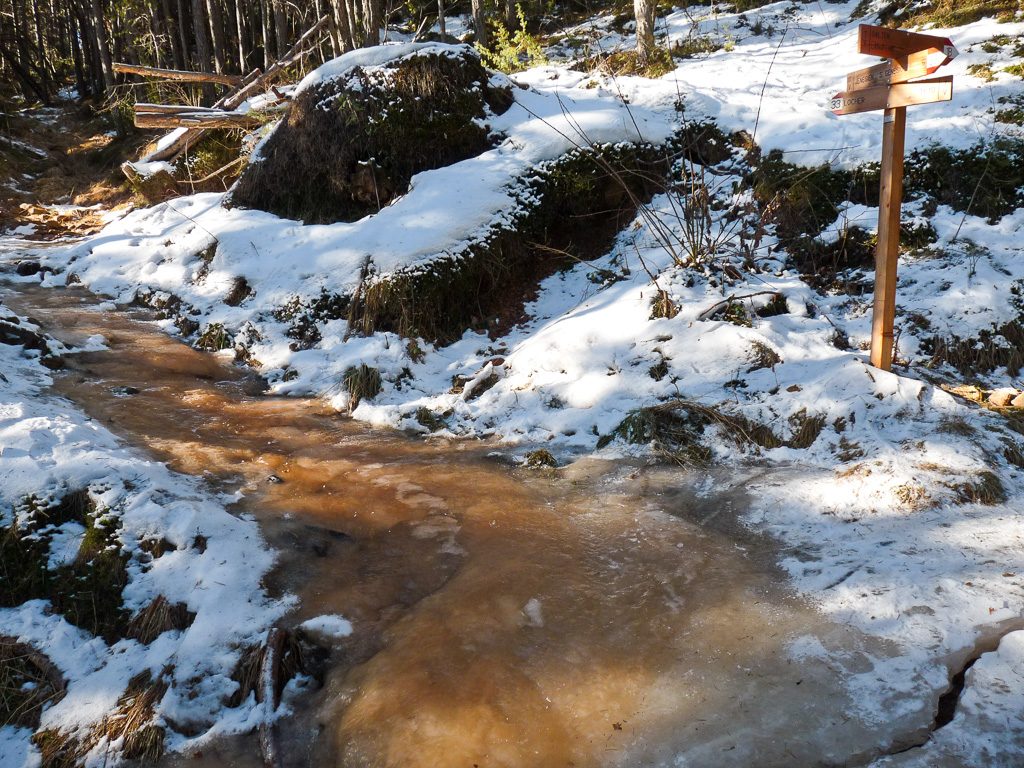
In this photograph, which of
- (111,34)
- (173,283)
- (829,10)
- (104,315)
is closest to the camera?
(104,315)

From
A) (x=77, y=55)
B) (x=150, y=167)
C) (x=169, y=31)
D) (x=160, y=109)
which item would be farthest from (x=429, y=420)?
(x=77, y=55)

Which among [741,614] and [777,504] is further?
[777,504]

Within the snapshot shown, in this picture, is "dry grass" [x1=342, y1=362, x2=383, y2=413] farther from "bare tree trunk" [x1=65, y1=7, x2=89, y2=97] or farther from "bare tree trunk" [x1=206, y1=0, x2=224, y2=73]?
"bare tree trunk" [x1=65, y1=7, x2=89, y2=97]

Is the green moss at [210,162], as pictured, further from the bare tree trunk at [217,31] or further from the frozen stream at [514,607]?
the frozen stream at [514,607]

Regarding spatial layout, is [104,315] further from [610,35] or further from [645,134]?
[610,35]

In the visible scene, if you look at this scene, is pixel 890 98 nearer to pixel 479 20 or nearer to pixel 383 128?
pixel 383 128

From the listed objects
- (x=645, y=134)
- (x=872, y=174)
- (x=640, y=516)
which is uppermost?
(x=645, y=134)

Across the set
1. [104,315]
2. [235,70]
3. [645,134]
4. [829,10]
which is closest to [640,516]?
[645,134]

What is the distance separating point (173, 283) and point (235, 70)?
19411mm

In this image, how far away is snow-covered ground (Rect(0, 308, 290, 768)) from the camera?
322cm

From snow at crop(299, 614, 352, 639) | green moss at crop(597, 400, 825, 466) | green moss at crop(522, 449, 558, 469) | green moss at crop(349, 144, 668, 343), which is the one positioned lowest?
green moss at crop(522, 449, 558, 469)

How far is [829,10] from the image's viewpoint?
13.1 metres

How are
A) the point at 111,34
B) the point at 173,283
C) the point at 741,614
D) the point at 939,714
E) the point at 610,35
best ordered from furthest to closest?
the point at 111,34
the point at 610,35
the point at 173,283
the point at 741,614
the point at 939,714

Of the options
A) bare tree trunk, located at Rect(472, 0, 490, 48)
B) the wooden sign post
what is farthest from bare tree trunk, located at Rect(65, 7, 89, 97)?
the wooden sign post
